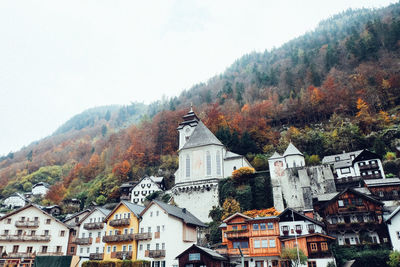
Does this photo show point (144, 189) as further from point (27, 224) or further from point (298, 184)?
point (298, 184)

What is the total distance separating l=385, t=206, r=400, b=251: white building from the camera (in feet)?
102

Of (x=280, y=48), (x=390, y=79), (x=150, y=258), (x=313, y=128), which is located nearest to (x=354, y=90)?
(x=390, y=79)

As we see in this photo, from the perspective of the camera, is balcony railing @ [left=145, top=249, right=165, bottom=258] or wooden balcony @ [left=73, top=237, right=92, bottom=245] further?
wooden balcony @ [left=73, top=237, right=92, bottom=245]

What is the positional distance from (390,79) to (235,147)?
38.6 m

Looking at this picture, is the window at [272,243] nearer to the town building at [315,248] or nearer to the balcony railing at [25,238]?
the town building at [315,248]

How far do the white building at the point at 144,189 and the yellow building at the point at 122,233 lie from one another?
69.2ft

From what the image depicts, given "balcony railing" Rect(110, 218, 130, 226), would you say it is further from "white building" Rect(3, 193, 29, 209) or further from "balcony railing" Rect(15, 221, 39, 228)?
"white building" Rect(3, 193, 29, 209)

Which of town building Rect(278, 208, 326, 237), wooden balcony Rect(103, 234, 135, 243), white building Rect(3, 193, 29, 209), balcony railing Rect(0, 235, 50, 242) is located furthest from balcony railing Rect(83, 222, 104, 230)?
white building Rect(3, 193, 29, 209)

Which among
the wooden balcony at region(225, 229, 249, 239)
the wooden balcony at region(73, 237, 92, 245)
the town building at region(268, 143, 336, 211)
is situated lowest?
the wooden balcony at region(225, 229, 249, 239)

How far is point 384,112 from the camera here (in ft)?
196

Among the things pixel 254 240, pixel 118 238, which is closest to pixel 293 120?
pixel 254 240

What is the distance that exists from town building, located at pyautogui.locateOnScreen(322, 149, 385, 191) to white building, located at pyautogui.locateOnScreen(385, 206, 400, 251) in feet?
42.1

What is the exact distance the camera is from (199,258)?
32469 millimetres

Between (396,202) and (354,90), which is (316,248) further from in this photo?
(354,90)
